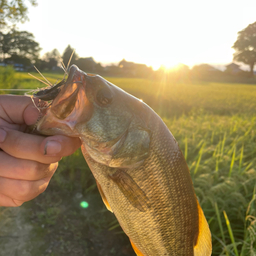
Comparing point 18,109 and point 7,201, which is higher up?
point 18,109

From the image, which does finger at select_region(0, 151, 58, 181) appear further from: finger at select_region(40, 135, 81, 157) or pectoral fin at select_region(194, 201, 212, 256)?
pectoral fin at select_region(194, 201, 212, 256)

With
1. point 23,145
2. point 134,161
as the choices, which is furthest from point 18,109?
point 134,161

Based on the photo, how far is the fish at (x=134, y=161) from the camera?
4.23ft

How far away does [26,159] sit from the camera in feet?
4.59

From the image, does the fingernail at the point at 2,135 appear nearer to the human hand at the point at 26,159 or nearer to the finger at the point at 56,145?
the human hand at the point at 26,159

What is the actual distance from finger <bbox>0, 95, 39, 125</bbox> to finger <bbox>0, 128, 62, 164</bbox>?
32 centimetres

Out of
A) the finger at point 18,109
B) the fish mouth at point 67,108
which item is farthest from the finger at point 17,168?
the finger at point 18,109

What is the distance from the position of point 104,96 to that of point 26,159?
69cm

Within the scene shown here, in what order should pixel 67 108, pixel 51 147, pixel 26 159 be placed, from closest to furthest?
pixel 67 108 < pixel 51 147 < pixel 26 159

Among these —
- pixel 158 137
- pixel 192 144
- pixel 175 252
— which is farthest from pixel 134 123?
pixel 192 144

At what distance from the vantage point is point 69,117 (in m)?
1.24

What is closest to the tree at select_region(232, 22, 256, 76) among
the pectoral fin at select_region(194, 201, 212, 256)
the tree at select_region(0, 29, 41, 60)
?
the tree at select_region(0, 29, 41, 60)

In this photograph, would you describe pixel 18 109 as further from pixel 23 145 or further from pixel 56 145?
pixel 56 145

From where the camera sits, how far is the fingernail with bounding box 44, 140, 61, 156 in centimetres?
130
